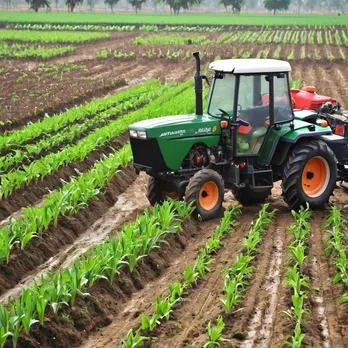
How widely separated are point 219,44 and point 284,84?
3421 cm

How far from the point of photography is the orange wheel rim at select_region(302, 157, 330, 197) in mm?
10023

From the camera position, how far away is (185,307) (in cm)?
659

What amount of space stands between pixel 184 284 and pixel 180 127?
2.86 metres

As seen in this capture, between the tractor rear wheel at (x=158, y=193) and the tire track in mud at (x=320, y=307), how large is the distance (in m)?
2.22

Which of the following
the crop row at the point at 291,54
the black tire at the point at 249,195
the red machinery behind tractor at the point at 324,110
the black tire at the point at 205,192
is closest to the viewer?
the black tire at the point at 205,192

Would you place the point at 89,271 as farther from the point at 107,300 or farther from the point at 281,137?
the point at 281,137

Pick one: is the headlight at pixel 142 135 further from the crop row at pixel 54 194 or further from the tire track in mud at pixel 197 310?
the tire track in mud at pixel 197 310

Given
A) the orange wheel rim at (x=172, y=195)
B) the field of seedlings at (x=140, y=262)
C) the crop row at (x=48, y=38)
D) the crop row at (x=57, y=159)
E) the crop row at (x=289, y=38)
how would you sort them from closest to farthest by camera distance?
the field of seedlings at (x=140, y=262), the orange wheel rim at (x=172, y=195), the crop row at (x=57, y=159), the crop row at (x=289, y=38), the crop row at (x=48, y=38)

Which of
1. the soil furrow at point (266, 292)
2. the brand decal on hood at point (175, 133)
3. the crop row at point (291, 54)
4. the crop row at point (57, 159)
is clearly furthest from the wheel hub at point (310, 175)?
the crop row at point (291, 54)

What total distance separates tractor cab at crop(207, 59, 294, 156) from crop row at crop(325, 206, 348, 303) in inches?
58.7

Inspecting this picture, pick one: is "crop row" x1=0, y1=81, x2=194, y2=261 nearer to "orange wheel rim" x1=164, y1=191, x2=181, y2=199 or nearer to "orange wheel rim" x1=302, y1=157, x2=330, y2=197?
"orange wheel rim" x1=164, y1=191, x2=181, y2=199

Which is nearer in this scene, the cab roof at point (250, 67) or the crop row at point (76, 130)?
the cab roof at point (250, 67)

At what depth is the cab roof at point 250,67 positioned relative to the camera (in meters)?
9.19

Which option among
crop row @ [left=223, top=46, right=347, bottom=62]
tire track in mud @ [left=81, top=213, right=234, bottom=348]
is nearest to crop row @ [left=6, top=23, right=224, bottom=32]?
crop row @ [left=223, top=46, right=347, bottom=62]
